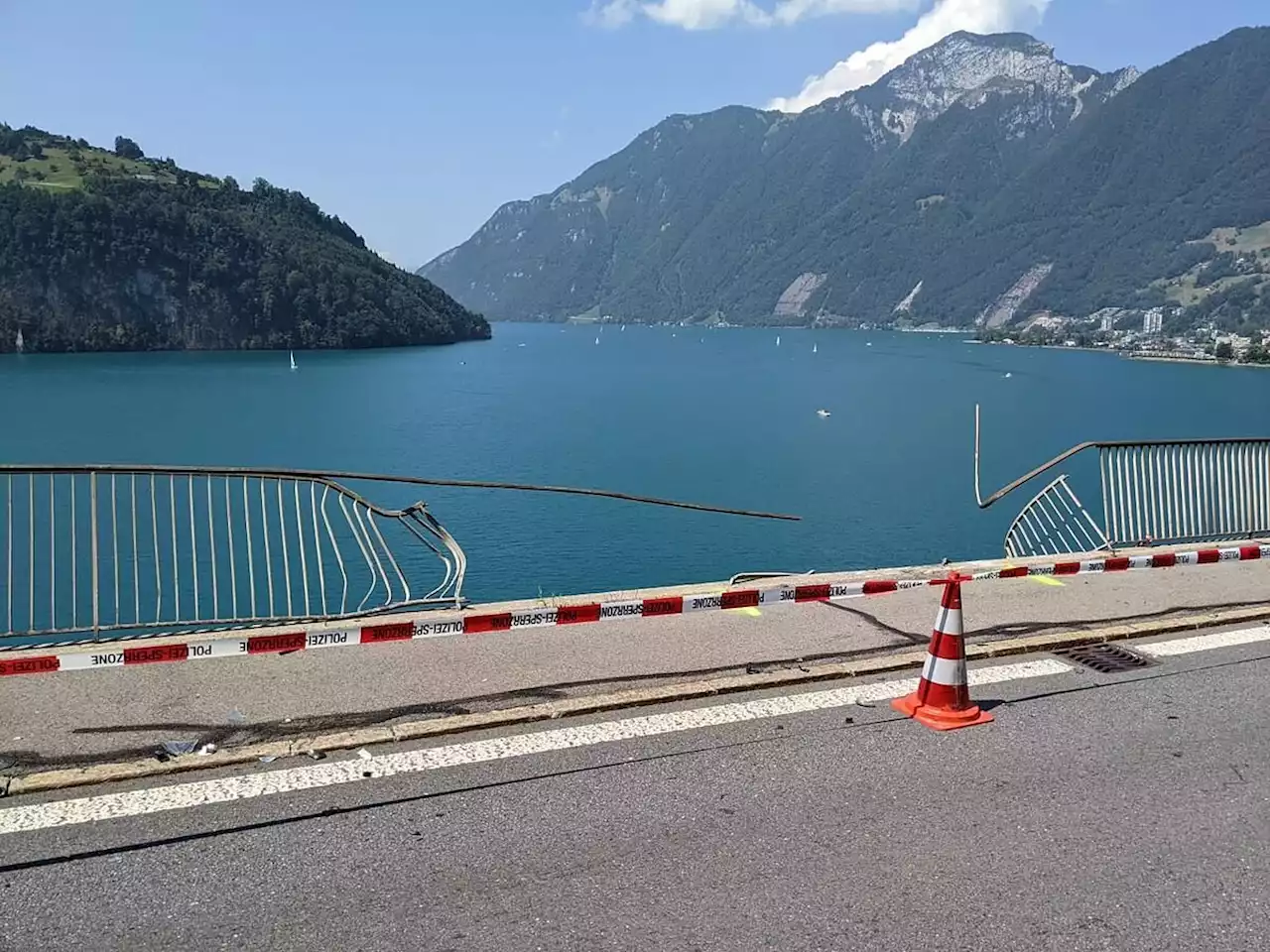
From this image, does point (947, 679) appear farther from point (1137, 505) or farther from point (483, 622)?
point (1137, 505)

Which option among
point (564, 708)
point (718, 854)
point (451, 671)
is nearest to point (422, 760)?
point (564, 708)

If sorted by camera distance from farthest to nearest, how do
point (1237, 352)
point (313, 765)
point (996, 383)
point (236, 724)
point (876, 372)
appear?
point (1237, 352)
point (876, 372)
point (996, 383)
point (236, 724)
point (313, 765)

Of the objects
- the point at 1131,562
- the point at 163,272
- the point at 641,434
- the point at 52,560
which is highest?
the point at 163,272

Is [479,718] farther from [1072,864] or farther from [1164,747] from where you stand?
[1164,747]

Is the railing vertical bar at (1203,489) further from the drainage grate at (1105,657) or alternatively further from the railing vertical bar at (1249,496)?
the drainage grate at (1105,657)

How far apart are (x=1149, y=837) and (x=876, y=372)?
129 meters

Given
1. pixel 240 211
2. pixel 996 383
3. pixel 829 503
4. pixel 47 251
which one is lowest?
pixel 829 503

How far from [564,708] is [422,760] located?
3.11 feet

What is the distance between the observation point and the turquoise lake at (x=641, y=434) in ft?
112

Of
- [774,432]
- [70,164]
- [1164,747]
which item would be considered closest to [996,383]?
[774,432]

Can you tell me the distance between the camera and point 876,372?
129625mm

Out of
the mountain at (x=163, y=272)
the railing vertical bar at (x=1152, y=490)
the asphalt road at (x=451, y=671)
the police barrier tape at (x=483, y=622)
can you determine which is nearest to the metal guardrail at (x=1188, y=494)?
the railing vertical bar at (x=1152, y=490)

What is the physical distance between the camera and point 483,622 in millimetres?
7465

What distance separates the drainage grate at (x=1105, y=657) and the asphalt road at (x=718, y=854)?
1345 millimetres
